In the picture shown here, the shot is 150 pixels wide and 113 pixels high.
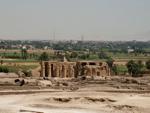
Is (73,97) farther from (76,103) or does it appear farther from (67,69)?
(67,69)

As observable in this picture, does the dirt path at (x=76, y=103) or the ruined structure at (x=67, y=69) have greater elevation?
the ruined structure at (x=67, y=69)

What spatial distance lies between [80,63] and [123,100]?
24.7 metres

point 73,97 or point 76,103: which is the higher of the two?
point 73,97

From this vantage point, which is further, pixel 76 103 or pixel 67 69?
pixel 67 69

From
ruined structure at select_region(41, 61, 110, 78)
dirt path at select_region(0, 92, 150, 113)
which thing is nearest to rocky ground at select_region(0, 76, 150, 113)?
dirt path at select_region(0, 92, 150, 113)

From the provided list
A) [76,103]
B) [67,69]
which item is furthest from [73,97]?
[67,69]

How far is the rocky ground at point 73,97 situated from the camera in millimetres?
33000

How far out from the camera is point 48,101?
3644cm

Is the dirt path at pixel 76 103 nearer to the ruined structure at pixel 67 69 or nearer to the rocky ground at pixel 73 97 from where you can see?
the rocky ground at pixel 73 97

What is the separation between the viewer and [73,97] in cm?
3738

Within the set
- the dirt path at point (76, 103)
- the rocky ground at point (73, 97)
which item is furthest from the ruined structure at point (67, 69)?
the dirt path at point (76, 103)

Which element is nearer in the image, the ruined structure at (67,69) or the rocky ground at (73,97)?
the rocky ground at (73,97)

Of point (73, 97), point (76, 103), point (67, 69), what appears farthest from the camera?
point (67, 69)

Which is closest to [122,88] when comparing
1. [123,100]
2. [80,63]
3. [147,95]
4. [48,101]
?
[147,95]
